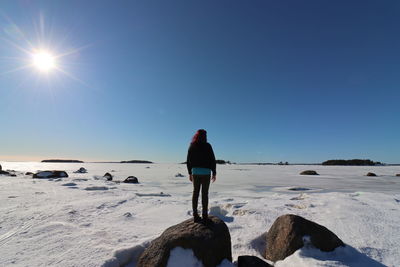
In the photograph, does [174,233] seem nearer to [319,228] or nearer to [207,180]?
[207,180]

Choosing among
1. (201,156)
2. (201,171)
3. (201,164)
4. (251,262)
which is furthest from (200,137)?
(251,262)

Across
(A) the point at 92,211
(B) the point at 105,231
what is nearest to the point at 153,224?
(B) the point at 105,231

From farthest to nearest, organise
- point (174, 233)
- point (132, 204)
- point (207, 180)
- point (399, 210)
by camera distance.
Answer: point (132, 204) → point (399, 210) → point (207, 180) → point (174, 233)

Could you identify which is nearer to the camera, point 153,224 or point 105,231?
point 105,231

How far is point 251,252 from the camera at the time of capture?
194 inches

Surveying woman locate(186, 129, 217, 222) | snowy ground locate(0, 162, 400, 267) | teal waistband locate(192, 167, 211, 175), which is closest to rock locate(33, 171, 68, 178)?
snowy ground locate(0, 162, 400, 267)

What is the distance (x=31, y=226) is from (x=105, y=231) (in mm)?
2287

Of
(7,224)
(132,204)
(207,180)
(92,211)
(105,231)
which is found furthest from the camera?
(132,204)

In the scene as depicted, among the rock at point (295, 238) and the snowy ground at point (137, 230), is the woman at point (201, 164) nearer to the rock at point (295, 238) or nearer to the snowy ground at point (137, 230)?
the snowy ground at point (137, 230)

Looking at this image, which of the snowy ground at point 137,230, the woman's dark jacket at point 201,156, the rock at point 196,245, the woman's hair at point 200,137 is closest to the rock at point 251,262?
the rock at point 196,245

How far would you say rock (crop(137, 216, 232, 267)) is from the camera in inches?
154

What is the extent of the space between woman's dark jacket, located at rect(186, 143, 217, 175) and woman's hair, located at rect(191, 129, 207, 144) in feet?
0.27

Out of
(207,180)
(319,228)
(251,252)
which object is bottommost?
(251,252)

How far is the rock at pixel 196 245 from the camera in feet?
12.9
